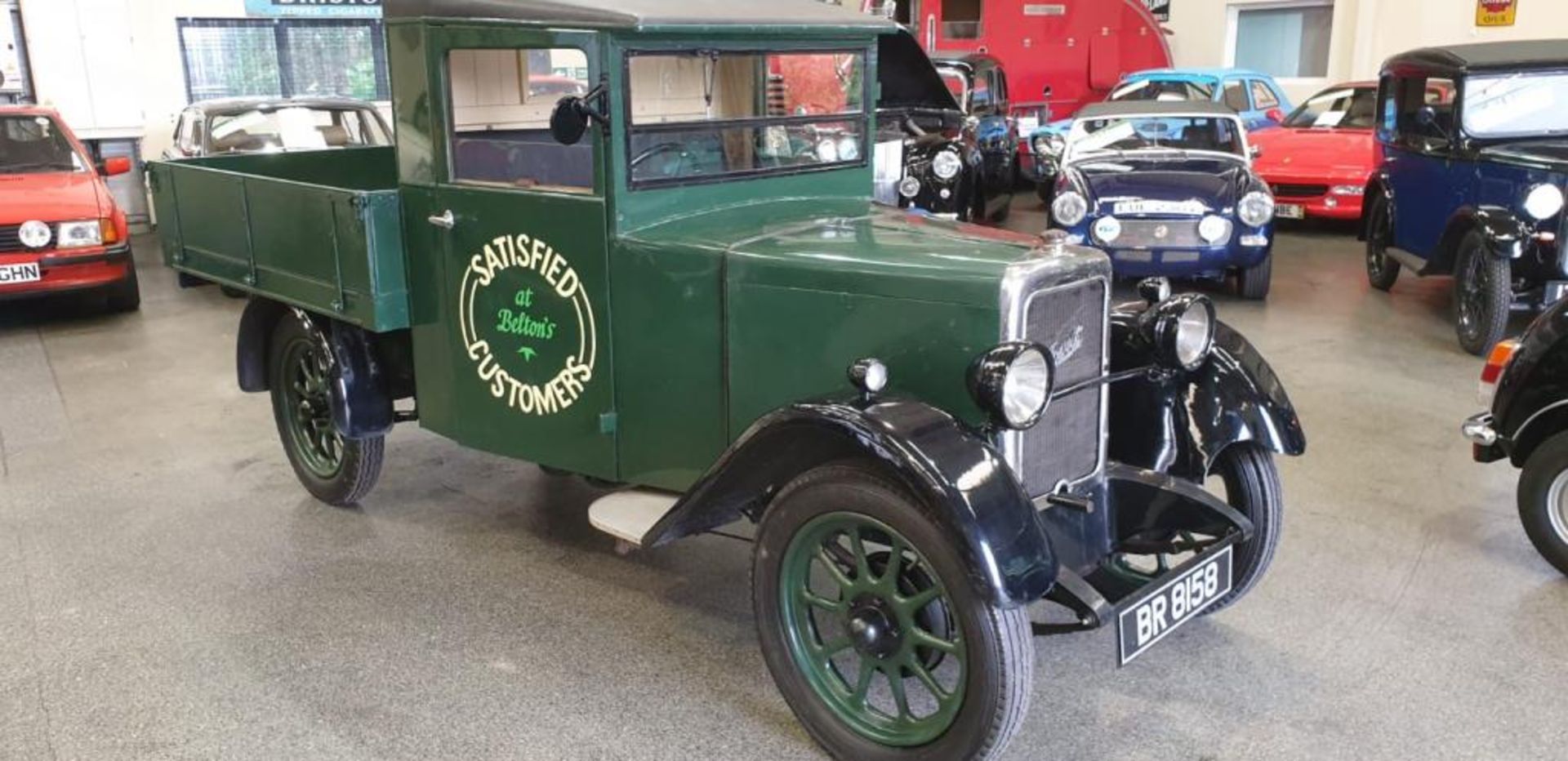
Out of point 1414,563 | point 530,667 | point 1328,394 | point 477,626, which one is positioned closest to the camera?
point 530,667

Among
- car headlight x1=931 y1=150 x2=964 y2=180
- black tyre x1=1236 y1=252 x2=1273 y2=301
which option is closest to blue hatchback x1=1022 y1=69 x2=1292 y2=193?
car headlight x1=931 y1=150 x2=964 y2=180

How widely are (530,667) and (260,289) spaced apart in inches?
77.0

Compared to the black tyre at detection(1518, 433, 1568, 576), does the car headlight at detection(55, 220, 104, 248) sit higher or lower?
higher

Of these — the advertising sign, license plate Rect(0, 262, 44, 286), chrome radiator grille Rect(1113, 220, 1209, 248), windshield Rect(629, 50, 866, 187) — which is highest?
the advertising sign

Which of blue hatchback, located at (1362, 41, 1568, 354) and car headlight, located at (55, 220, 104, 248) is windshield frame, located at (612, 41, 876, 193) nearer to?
blue hatchback, located at (1362, 41, 1568, 354)

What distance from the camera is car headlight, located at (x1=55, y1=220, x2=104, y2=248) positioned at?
757cm

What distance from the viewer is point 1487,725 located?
301cm

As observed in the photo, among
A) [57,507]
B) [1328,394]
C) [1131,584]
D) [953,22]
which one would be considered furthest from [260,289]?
[953,22]

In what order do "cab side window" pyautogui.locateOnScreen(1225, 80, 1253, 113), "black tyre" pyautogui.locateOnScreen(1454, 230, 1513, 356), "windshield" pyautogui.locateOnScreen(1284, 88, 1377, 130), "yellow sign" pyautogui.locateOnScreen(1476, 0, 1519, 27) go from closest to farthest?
"black tyre" pyautogui.locateOnScreen(1454, 230, 1513, 356) < "windshield" pyautogui.locateOnScreen(1284, 88, 1377, 130) < "yellow sign" pyautogui.locateOnScreen(1476, 0, 1519, 27) < "cab side window" pyautogui.locateOnScreen(1225, 80, 1253, 113)

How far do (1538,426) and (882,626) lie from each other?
2528 millimetres

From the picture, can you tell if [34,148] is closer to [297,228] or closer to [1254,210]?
[297,228]

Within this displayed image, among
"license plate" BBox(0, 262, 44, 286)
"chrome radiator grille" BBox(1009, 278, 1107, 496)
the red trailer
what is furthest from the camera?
the red trailer

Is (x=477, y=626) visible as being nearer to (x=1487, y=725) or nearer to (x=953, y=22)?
(x=1487, y=725)

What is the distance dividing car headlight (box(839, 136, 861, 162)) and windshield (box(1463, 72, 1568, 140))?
4851 millimetres
